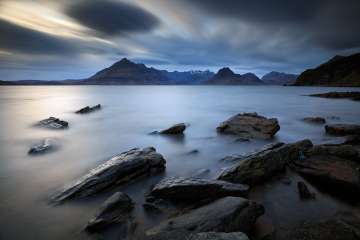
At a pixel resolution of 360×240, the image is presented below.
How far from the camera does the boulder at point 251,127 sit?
16.8 m

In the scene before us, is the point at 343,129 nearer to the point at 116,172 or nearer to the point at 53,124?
the point at 116,172

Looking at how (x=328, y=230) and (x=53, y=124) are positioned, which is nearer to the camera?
(x=328, y=230)

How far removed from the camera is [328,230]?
19.1ft

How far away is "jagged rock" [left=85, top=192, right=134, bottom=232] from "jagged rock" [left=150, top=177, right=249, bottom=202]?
3.65ft

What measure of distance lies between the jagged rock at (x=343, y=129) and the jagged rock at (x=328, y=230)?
437 inches

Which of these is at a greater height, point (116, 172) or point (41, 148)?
point (116, 172)

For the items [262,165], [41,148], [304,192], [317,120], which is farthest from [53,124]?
[317,120]

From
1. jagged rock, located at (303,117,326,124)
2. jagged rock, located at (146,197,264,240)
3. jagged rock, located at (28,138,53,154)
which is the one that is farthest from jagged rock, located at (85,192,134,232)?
jagged rock, located at (303,117,326,124)

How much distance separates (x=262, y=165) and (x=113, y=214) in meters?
5.64

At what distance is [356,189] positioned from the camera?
7.89 m

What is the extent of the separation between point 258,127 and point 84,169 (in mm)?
11948

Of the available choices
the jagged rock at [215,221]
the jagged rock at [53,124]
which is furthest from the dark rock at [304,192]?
the jagged rock at [53,124]

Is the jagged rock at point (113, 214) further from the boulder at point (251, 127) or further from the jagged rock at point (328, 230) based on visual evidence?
the boulder at point (251, 127)

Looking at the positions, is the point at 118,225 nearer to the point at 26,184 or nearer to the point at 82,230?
the point at 82,230
